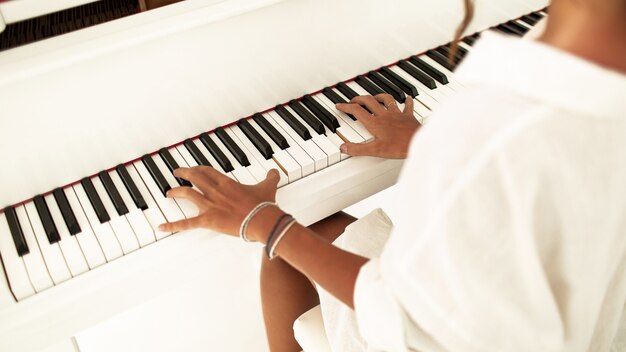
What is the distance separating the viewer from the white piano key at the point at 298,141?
130 centimetres

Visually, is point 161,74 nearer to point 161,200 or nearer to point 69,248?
point 161,200

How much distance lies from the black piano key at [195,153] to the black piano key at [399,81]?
63cm

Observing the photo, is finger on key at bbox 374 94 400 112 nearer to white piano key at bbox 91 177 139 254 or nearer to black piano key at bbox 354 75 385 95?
black piano key at bbox 354 75 385 95

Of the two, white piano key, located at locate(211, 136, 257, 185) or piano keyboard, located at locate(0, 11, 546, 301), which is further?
white piano key, located at locate(211, 136, 257, 185)

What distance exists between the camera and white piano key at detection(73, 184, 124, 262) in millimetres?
1101

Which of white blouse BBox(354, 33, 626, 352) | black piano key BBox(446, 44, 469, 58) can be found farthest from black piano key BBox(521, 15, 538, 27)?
white blouse BBox(354, 33, 626, 352)

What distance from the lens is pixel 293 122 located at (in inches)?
54.8

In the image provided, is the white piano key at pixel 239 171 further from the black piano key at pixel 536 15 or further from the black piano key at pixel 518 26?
the black piano key at pixel 536 15

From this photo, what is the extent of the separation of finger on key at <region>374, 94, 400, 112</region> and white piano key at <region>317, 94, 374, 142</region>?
97 millimetres

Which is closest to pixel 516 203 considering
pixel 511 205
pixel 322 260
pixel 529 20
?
pixel 511 205

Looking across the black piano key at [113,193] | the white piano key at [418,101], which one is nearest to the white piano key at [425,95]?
the white piano key at [418,101]

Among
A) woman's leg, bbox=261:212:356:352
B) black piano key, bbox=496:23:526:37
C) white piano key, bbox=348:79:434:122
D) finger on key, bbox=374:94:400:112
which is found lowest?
woman's leg, bbox=261:212:356:352

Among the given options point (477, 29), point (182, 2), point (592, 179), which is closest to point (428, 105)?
point (477, 29)

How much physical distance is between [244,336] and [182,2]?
121 centimetres
